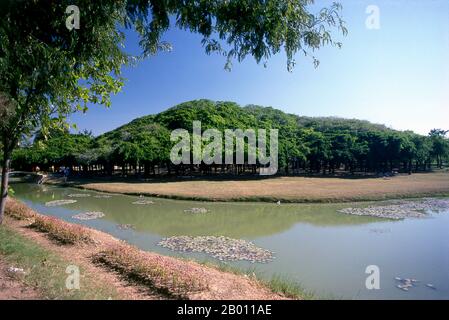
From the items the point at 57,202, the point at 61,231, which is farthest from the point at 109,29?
the point at 57,202

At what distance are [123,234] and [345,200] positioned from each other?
23160 millimetres

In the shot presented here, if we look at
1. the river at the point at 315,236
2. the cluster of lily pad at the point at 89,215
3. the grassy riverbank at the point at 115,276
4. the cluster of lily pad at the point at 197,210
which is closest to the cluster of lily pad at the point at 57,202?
the river at the point at 315,236

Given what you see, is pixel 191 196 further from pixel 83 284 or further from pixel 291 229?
pixel 83 284

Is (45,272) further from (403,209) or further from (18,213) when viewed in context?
(403,209)

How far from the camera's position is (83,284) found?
29.4ft

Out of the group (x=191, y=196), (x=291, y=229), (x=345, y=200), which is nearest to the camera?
(x=291, y=229)

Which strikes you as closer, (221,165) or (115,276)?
(115,276)

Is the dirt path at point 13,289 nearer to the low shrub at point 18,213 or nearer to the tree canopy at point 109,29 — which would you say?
the tree canopy at point 109,29

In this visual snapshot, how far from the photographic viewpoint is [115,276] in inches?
416

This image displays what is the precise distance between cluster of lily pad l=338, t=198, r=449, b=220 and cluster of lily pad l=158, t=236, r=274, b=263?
46.8 ft

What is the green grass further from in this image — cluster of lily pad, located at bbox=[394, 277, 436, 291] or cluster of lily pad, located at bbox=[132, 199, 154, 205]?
cluster of lily pad, located at bbox=[132, 199, 154, 205]

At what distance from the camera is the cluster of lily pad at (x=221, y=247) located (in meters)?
16.3

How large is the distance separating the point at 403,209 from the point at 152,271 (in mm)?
27524
